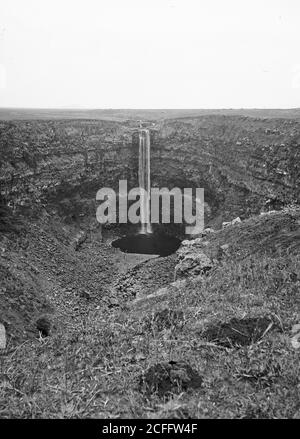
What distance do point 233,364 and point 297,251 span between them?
807 centimetres

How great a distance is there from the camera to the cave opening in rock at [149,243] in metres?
31.4

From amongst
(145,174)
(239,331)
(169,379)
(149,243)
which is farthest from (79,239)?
(169,379)

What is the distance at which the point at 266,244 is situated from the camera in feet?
55.2

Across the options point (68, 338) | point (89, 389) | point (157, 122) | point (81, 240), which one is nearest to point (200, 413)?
point (89, 389)

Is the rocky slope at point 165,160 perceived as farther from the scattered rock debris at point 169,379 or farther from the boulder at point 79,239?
the scattered rock debris at point 169,379

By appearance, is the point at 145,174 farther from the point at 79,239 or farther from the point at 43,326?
the point at 43,326

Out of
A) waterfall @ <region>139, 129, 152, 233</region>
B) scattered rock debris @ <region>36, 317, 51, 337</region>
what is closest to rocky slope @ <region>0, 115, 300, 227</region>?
waterfall @ <region>139, 129, 152, 233</region>

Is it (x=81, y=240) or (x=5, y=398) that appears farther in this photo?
(x=81, y=240)

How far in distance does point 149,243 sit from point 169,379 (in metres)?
27.2

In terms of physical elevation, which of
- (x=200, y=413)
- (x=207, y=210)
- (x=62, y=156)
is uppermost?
(x=62, y=156)

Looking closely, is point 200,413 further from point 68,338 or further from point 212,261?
point 212,261

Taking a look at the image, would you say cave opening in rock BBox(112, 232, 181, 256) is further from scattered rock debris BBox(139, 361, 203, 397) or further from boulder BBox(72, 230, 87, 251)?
scattered rock debris BBox(139, 361, 203, 397)

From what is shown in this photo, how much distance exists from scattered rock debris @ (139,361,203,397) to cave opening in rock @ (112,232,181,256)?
2439cm

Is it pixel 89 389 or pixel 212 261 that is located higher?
pixel 89 389
